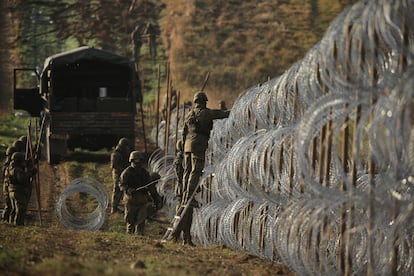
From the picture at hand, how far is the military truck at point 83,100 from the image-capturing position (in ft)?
78.4

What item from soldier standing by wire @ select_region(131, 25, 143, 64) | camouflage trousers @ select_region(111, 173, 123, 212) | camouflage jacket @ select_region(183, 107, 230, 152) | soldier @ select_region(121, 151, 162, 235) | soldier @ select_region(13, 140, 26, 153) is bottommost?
camouflage trousers @ select_region(111, 173, 123, 212)

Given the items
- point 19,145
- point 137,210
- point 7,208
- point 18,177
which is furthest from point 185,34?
point 18,177

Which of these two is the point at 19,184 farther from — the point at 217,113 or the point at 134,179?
the point at 217,113

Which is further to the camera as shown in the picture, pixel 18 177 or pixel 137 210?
pixel 137 210

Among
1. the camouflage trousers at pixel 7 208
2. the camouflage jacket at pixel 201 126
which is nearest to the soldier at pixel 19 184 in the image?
the camouflage trousers at pixel 7 208

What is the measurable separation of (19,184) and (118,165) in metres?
4.10

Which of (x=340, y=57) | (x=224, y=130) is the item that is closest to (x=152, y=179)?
(x=224, y=130)

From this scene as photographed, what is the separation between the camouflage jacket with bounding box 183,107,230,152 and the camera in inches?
555

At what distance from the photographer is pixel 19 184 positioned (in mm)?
15344

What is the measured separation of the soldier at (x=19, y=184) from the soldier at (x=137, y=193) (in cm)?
168

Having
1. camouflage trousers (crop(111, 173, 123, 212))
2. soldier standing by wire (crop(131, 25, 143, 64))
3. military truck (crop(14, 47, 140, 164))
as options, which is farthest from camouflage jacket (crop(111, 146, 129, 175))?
soldier standing by wire (crop(131, 25, 143, 64))

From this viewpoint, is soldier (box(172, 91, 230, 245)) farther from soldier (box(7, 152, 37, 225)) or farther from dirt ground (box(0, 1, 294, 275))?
soldier (box(7, 152, 37, 225))

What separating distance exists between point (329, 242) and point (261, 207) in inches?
56.9

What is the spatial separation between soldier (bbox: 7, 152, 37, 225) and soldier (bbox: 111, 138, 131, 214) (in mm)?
3754
